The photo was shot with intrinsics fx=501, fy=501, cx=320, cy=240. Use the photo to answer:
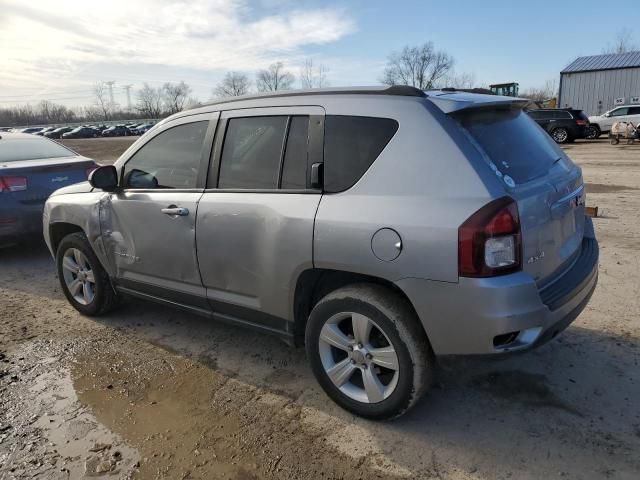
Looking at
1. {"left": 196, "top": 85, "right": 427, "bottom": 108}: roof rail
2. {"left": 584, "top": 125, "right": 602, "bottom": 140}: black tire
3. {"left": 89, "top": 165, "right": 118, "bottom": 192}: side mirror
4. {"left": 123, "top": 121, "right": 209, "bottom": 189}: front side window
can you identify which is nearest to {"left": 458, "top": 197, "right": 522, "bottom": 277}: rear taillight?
{"left": 196, "top": 85, "right": 427, "bottom": 108}: roof rail

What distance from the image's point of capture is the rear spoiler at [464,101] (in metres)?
2.66

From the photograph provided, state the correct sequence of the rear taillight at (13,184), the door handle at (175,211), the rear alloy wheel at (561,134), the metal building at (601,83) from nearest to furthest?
the door handle at (175,211)
the rear taillight at (13,184)
the rear alloy wheel at (561,134)
the metal building at (601,83)

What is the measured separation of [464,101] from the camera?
272 cm

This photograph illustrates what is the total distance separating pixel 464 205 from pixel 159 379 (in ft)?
7.90

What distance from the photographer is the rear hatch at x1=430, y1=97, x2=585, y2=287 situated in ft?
8.31

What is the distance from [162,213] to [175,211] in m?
0.17

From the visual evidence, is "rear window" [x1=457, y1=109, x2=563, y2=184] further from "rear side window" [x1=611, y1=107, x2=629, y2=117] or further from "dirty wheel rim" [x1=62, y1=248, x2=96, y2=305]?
"rear side window" [x1=611, y1=107, x2=629, y2=117]

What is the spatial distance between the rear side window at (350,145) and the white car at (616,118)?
25777 millimetres

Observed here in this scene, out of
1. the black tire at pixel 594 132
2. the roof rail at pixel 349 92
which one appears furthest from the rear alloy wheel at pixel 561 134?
the roof rail at pixel 349 92

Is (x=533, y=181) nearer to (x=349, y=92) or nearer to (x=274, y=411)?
(x=349, y=92)

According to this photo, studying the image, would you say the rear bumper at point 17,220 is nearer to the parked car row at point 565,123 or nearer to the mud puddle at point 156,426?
the mud puddle at point 156,426

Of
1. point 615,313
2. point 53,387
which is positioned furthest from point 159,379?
point 615,313

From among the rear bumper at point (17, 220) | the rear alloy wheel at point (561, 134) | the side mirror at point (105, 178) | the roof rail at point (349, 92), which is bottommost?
the rear bumper at point (17, 220)

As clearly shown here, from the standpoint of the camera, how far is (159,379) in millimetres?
3500
